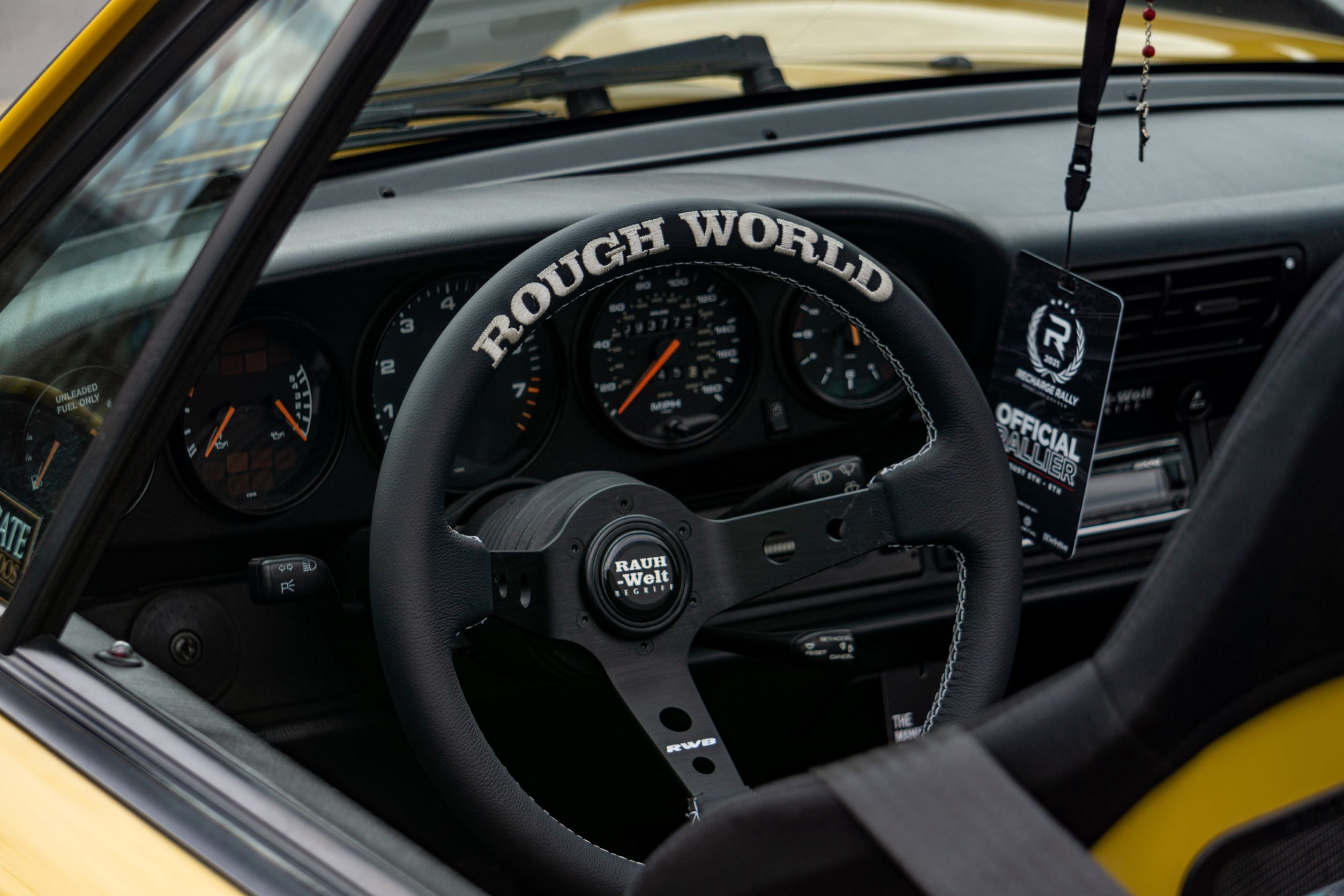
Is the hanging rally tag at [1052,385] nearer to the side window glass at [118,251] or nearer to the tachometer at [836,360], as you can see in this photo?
the tachometer at [836,360]

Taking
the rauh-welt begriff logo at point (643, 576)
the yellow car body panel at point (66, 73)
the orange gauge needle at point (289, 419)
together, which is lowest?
the orange gauge needle at point (289, 419)

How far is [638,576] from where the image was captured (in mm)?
1482

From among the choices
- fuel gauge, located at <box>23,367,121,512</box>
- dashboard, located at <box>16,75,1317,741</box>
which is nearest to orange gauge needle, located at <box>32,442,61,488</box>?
fuel gauge, located at <box>23,367,121,512</box>

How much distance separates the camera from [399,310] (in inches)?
77.5

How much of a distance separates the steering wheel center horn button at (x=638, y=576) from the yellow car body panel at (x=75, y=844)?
57 centimetres

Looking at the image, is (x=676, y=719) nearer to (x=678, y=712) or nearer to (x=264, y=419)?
(x=678, y=712)

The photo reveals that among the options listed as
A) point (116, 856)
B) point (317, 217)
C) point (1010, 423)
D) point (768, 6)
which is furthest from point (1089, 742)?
point (768, 6)

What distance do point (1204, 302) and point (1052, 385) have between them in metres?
0.60

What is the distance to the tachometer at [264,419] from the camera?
1.89 m

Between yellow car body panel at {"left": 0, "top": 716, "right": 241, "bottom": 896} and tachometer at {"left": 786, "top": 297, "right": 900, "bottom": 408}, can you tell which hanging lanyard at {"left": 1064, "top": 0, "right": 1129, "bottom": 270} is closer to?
tachometer at {"left": 786, "top": 297, "right": 900, "bottom": 408}

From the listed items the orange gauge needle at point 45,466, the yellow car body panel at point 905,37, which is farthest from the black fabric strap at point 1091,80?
the orange gauge needle at point 45,466

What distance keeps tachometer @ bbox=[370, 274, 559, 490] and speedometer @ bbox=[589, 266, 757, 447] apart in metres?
0.08

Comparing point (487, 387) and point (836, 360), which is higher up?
point (487, 387)

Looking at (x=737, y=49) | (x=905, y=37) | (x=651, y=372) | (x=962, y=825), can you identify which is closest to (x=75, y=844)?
(x=962, y=825)
